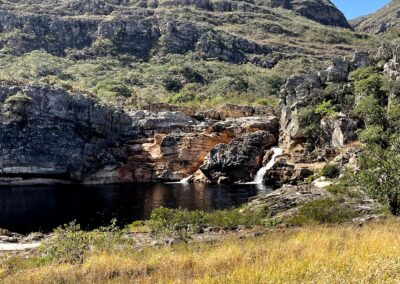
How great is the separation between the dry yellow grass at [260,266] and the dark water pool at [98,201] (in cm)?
2572

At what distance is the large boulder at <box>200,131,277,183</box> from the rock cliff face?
0.23 metres

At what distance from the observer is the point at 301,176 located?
200 ft

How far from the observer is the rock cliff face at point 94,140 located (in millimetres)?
72875

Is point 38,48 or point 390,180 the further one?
point 38,48

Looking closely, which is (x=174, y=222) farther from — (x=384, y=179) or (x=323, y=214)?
(x=384, y=179)

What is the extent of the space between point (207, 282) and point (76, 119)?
241 feet

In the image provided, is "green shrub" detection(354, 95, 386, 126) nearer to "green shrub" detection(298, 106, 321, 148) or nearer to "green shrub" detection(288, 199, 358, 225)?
"green shrub" detection(298, 106, 321, 148)

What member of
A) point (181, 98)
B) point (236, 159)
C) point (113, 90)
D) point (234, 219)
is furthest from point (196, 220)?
point (113, 90)

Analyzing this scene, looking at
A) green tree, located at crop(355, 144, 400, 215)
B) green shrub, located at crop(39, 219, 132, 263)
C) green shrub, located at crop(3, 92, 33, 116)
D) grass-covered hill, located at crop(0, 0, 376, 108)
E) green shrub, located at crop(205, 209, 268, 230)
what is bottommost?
green shrub, located at crop(205, 209, 268, 230)

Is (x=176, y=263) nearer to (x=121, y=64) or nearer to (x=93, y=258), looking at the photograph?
(x=93, y=258)

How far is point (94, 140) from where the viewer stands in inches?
3123

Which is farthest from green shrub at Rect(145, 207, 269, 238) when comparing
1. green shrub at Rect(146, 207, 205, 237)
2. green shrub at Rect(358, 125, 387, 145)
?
green shrub at Rect(358, 125, 387, 145)

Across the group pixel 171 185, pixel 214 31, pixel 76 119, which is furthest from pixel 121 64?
pixel 171 185

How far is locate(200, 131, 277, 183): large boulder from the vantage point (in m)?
68.8
